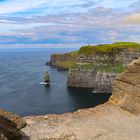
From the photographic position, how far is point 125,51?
356 ft

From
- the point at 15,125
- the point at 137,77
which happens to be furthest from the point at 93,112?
the point at 15,125

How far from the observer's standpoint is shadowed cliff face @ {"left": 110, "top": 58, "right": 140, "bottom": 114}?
22.8m

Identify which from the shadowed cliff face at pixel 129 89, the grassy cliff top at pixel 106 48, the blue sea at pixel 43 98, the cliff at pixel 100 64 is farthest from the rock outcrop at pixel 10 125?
the grassy cliff top at pixel 106 48

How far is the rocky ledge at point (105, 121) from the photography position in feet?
60.1

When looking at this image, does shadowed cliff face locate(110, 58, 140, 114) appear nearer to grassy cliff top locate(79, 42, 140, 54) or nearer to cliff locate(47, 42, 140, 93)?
cliff locate(47, 42, 140, 93)

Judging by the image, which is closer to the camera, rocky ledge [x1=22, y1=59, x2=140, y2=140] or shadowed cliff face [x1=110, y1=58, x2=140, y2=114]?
rocky ledge [x1=22, y1=59, x2=140, y2=140]

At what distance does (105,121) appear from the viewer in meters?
20.5

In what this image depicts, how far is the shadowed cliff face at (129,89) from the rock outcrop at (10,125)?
855 cm

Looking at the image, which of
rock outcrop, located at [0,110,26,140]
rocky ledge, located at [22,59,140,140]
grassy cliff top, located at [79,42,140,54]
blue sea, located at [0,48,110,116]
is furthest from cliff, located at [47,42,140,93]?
rock outcrop, located at [0,110,26,140]

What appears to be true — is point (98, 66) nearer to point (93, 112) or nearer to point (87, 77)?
point (87, 77)

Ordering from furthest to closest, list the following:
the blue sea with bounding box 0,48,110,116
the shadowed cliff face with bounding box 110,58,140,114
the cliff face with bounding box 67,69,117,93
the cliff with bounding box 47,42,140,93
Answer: the cliff with bounding box 47,42,140,93 < the cliff face with bounding box 67,69,117,93 < the blue sea with bounding box 0,48,110,116 < the shadowed cliff face with bounding box 110,58,140,114

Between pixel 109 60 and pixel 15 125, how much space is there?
320 feet

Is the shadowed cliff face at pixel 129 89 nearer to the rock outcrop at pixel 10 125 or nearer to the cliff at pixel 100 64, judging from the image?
the rock outcrop at pixel 10 125

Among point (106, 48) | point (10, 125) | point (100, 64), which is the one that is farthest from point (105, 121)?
point (106, 48)
